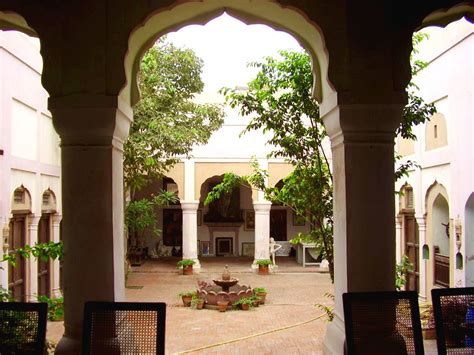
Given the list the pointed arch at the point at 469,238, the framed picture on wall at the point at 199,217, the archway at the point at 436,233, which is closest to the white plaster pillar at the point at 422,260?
the archway at the point at 436,233

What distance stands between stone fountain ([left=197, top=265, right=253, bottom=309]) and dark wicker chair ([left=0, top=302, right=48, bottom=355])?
1002 cm

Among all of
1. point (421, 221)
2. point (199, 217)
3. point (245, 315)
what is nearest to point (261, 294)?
point (245, 315)

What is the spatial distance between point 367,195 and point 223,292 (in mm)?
9768

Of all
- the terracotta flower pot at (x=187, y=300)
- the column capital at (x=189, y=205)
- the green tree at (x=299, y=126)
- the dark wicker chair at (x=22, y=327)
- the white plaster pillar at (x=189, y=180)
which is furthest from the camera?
the white plaster pillar at (x=189, y=180)

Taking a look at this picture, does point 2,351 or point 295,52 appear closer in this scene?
point 2,351

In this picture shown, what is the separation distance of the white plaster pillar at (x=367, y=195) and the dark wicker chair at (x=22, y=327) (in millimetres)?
1734

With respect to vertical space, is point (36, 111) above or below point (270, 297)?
above

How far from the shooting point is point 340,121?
3.19 meters

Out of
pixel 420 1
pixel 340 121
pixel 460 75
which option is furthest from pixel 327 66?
pixel 460 75

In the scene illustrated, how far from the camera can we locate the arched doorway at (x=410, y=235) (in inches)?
479

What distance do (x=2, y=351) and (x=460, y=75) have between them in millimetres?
8959

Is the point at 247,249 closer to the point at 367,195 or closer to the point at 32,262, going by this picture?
the point at 32,262

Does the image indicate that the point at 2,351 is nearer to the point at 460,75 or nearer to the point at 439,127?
the point at 460,75

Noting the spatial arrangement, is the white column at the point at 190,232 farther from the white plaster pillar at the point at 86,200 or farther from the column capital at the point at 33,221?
the white plaster pillar at the point at 86,200
